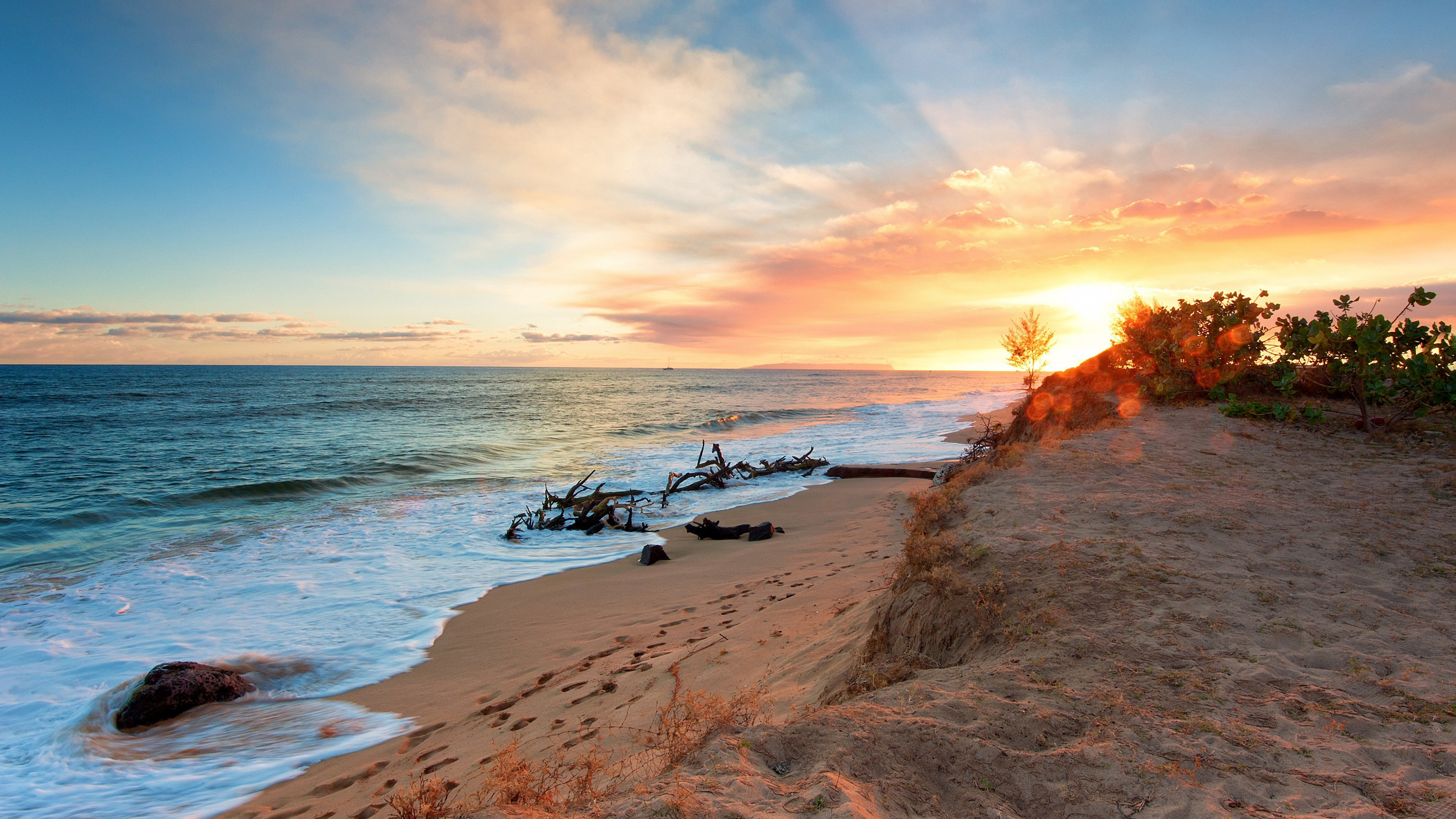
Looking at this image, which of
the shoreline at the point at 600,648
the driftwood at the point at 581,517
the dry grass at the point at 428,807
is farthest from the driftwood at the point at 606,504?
the dry grass at the point at 428,807

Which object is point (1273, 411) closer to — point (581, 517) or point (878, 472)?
point (878, 472)

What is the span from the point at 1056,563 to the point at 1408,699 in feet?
5.85

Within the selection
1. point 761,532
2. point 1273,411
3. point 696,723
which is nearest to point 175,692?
point 696,723

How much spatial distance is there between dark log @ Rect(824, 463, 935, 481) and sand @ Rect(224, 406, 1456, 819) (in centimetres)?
843

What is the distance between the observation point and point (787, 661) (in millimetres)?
5051

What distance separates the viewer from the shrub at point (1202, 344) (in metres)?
9.21

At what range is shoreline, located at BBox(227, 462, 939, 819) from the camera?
4570 millimetres

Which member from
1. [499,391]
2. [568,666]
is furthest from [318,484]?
[499,391]

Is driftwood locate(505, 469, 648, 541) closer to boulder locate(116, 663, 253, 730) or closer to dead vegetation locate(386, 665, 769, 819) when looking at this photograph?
boulder locate(116, 663, 253, 730)

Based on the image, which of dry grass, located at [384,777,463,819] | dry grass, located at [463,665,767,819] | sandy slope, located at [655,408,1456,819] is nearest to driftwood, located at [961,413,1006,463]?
sandy slope, located at [655,408,1456,819]

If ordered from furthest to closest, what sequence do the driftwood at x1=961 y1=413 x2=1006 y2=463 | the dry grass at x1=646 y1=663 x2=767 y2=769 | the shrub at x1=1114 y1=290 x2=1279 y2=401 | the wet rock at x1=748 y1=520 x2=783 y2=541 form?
1. the driftwood at x1=961 y1=413 x2=1006 y2=463
2. the wet rock at x1=748 y1=520 x2=783 y2=541
3. the shrub at x1=1114 y1=290 x2=1279 y2=401
4. the dry grass at x1=646 y1=663 x2=767 y2=769

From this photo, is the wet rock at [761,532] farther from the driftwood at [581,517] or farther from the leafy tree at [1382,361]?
the leafy tree at [1382,361]

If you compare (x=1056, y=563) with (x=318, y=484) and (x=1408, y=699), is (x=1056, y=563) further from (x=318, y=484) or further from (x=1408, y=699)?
(x=318, y=484)

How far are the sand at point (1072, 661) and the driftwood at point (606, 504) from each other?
4344 millimetres
